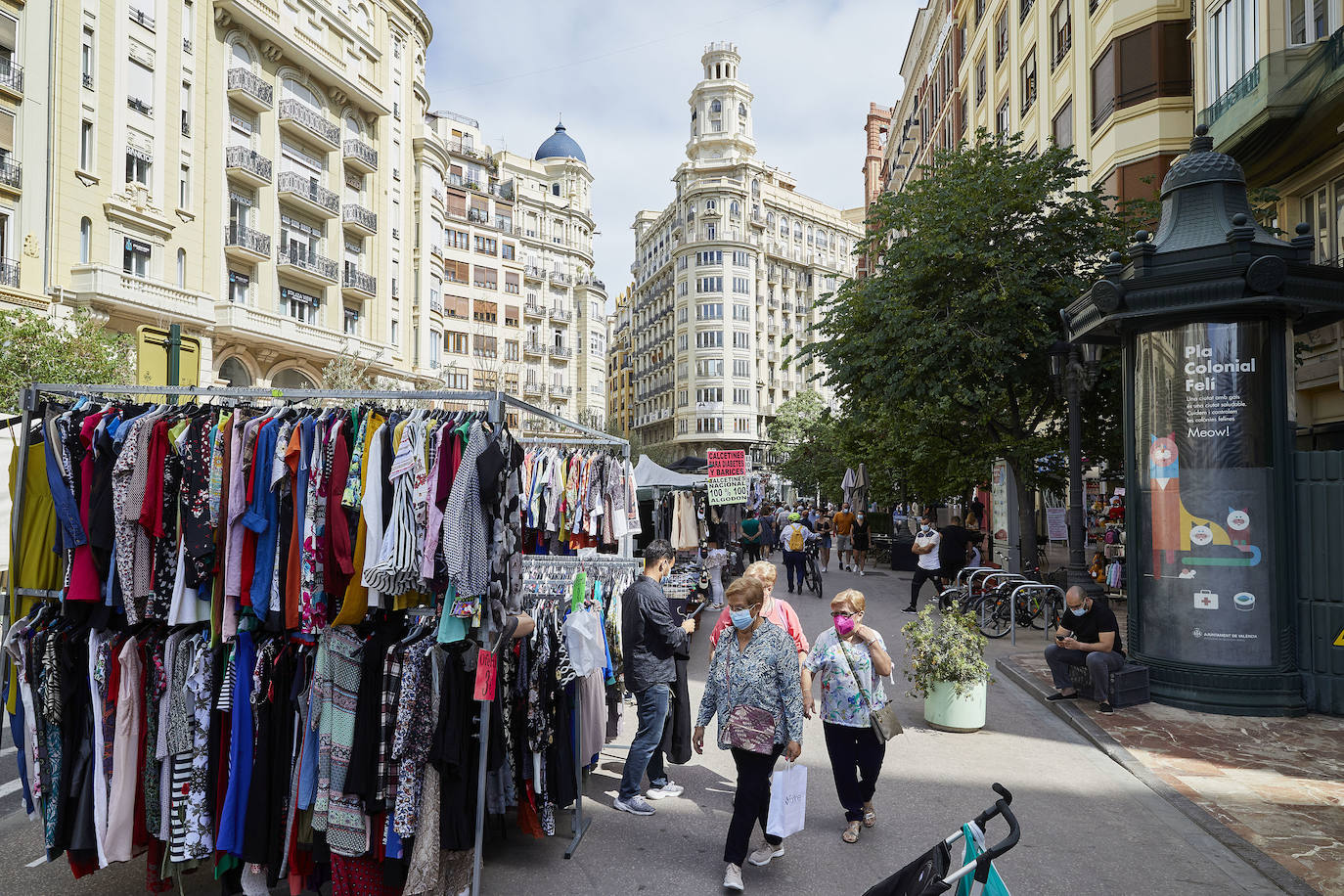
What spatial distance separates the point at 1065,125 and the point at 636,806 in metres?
24.4

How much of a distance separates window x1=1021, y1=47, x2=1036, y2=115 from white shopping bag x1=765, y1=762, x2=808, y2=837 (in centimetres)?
2737

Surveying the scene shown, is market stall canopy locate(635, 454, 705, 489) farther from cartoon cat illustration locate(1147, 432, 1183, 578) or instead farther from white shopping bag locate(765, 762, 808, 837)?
white shopping bag locate(765, 762, 808, 837)

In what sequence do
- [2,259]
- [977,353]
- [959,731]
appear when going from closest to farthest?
[959,731] → [977,353] → [2,259]

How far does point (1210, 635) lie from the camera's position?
8.97 metres

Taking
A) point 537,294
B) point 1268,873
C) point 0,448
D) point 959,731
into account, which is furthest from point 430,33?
point 1268,873

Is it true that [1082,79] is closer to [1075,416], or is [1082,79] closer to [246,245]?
[1075,416]

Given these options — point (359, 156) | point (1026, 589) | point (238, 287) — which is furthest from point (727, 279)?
point (1026, 589)

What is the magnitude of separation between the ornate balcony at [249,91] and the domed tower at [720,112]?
5375 cm

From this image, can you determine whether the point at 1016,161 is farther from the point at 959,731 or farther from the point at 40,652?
the point at 40,652

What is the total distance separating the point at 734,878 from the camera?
16.3ft

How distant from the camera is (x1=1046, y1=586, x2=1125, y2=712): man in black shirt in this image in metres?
9.16

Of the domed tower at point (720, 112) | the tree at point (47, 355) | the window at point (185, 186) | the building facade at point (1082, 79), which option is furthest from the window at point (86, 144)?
the domed tower at point (720, 112)

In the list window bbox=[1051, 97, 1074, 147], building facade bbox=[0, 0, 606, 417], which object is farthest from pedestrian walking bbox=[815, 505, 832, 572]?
building facade bbox=[0, 0, 606, 417]

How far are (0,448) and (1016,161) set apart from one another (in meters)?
16.3
